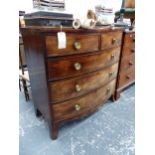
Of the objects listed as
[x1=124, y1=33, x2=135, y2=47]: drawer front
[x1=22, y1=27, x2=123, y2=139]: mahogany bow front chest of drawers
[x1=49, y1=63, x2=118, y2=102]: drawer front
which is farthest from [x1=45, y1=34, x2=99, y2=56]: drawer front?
[x1=124, y1=33, x2=135, y2=47]: drawer front

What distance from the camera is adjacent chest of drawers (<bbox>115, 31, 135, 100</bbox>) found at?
165 cm

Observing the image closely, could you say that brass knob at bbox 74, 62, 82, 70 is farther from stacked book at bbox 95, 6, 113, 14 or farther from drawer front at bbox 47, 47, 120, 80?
stacked book at bbox 95, 6, 113, 14

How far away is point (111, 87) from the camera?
1.67 meters

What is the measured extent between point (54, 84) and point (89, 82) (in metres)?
0.35

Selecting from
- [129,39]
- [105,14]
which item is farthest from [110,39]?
[129,39]

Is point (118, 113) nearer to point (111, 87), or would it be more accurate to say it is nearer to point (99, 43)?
point (111, 87)

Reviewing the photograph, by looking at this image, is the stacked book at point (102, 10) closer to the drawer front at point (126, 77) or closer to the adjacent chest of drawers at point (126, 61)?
the adjacent chest of drawers at point (126, 61)

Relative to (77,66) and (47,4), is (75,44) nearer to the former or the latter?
(77,66)

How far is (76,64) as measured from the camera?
1109mm

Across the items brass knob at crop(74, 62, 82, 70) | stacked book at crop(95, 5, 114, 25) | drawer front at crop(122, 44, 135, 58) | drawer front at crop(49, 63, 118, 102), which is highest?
stacked book at crop(95, 5, 114, 25)

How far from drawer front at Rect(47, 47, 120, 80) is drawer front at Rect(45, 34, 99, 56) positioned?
0.05 m

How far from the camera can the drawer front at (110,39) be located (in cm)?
128

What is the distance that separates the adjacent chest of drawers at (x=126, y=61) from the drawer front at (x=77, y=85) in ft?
1.08
